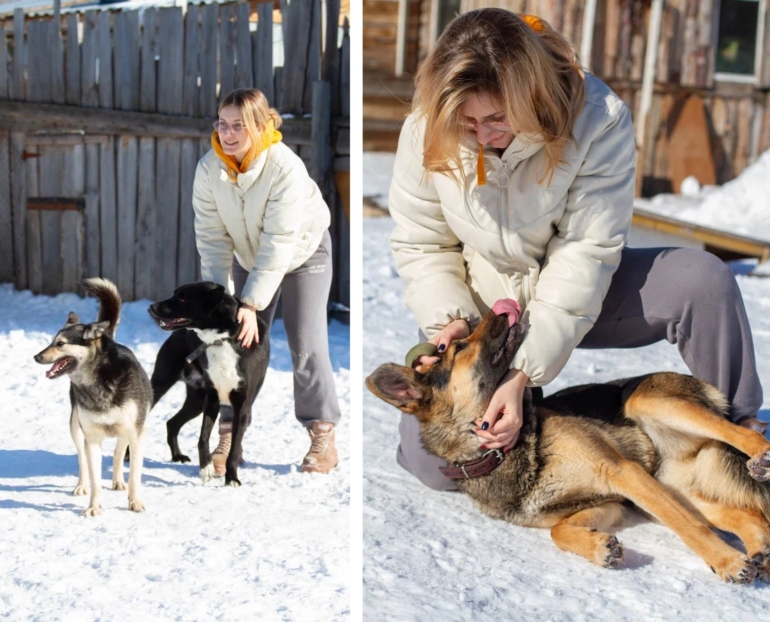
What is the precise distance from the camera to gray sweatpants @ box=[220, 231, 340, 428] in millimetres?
2627

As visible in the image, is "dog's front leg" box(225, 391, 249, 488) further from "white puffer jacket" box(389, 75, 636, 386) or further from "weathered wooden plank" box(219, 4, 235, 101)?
"weathered wooden plank" box(219, 4, 235, 101)

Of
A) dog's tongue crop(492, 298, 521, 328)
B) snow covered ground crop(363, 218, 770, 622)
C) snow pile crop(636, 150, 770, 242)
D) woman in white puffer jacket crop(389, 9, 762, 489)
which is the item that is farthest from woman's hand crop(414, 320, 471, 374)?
snow pile crop(636, 150, 770, 242)

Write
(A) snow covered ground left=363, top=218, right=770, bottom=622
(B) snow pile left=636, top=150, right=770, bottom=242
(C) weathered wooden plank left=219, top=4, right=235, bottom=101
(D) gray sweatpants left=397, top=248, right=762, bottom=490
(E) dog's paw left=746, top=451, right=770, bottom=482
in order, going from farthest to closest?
1. (B) snow pile left=636, top=150, right=770, bottom=242
2. (C) weathered wooden plank left=219, top=4, right=235, bottom=101
3. (D) gray sweatpants left=397, top=248, right=762, bottom=490
4. (E) dog's paw left=746, top=451, right=770, bottom=482
5. (A) snow covered ground left=363, top=218, right=770, bottom=622

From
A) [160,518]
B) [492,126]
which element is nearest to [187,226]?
[160,518]

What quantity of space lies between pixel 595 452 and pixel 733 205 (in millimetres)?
5426

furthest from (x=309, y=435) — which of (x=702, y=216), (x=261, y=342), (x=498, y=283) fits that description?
(x=702, y=216)

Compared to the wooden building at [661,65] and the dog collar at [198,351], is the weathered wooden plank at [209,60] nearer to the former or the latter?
the dog collar at [198,351]

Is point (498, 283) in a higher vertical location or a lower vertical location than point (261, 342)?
higher

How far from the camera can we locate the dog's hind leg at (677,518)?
2133 mm

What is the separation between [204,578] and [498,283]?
45.6 inches

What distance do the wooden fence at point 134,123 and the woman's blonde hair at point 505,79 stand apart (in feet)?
2.24

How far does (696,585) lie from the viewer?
2.13 metres

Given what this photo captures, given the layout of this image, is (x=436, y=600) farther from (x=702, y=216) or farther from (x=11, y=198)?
(x=702, y=216)

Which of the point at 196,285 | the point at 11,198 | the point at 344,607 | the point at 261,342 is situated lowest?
the point at 344,607
